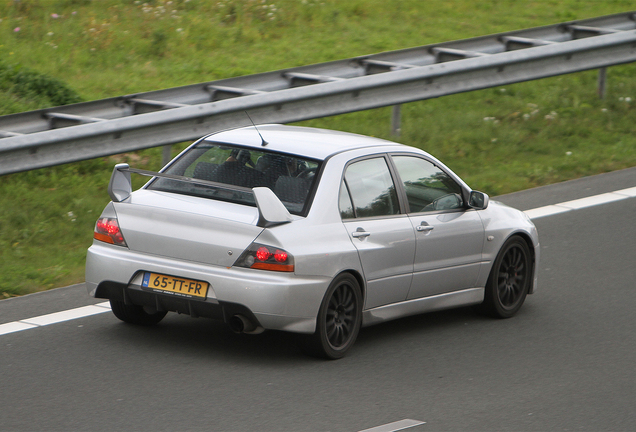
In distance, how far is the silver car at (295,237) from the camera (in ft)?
22.0

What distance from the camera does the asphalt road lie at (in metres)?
6.04

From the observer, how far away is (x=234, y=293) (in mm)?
6672

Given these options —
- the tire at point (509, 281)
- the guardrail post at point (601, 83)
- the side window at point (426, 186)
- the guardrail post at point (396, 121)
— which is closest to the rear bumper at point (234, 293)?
the side window at point (426, 186)

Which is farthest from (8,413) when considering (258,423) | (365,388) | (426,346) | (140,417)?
(426,346)

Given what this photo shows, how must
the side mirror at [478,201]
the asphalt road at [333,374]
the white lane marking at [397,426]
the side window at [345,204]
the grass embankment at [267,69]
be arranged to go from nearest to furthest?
the white lane marking at [397,426] < the asphalt road at [333,374] < the side window at [345,204] < the side mirror at [478,201] < the grass embankment at [267,69]

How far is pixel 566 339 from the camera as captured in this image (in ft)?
26.1

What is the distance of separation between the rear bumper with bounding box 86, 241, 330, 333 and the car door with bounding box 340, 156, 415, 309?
0.52 metres

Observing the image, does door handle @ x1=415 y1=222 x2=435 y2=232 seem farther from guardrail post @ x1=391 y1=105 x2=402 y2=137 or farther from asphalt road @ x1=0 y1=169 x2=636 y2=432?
guardrail post @ x1=391 y1=105 x2=402 y2=137

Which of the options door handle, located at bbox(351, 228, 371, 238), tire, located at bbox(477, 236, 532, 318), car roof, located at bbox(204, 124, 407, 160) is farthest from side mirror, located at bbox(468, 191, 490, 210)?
door handle, located at bbox(351, 228, 371, 238)

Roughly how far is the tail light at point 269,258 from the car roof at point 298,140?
0.93 metres

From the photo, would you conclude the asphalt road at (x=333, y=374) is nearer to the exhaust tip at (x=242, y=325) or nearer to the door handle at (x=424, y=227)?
the exhaust tip at (x=242, y=325)

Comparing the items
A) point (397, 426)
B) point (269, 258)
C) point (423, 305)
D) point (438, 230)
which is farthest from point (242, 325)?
point (438, 230)

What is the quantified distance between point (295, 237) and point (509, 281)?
103 inches

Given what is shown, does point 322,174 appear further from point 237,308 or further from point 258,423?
point 258,423
